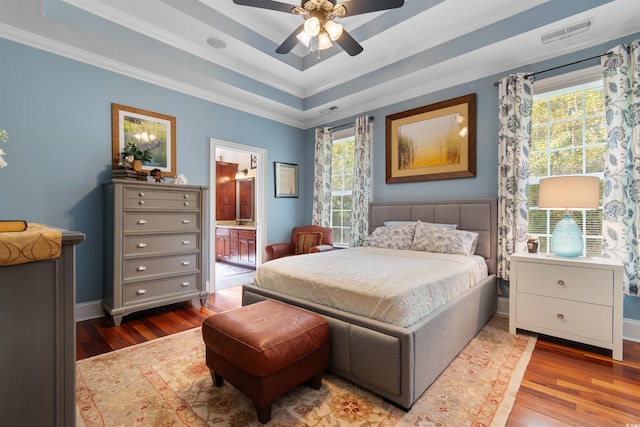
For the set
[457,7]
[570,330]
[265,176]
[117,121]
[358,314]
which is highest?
[457,7]

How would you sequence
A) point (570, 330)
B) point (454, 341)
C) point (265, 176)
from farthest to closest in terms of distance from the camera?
point (265, 176)
point (570, 330)
point (454, 341)

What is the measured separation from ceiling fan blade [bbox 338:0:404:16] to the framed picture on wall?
2.93m

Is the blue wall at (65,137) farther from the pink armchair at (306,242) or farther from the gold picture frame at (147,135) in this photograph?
the pink armchair at (306,242)

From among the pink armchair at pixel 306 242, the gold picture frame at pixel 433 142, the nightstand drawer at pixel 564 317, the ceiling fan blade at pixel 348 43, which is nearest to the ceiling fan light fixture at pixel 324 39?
the ceiling fan blade at pixel 348 43

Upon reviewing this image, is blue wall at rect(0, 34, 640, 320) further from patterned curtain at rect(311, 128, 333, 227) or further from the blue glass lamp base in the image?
patterned curtain at rect(311, 128, 333, 227)

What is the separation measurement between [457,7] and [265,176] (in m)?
3.20

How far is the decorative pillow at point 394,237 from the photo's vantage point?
3366 millimetres

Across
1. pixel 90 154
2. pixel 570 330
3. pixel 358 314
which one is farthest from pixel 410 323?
pixel 90 154

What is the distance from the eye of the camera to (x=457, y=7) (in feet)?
8.66

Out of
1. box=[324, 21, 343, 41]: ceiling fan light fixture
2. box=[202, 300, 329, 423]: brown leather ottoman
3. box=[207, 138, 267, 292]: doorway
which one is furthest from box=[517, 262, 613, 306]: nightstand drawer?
box=[207, 138, 267, 292]: doorway

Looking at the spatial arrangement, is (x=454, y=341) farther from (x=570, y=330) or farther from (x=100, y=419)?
(x=100, y=419)

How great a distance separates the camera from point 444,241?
3059 millimetres

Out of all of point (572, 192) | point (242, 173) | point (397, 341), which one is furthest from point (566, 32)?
point (242, 173)

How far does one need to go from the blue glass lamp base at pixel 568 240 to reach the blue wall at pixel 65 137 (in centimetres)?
409
